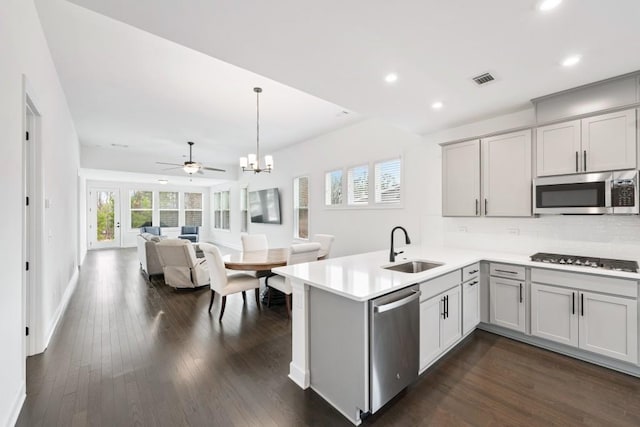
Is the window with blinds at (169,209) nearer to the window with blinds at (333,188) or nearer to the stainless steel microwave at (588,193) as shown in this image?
the window with blinds at (333,188)

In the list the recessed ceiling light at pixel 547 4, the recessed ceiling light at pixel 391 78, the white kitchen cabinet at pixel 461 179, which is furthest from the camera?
the white kitchen cabinet at pixel 461 179

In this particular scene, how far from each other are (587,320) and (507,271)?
2.24ft

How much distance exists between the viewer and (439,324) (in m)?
2.35

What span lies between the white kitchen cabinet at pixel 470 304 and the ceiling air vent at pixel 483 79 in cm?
193

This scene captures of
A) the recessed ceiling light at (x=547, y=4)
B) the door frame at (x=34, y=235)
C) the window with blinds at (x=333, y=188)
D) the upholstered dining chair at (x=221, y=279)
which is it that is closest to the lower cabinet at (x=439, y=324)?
the recessed ceiling light at (x=547, y=4)

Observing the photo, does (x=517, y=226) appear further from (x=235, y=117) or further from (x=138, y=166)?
(x=138, y=166)

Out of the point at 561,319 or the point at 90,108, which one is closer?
the point at 561,319

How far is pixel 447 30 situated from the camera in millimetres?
1838

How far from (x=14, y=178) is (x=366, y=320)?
258 cm

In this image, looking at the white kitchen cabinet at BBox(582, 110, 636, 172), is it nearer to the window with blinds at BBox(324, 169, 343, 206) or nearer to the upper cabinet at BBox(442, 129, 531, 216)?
the upper cabinet at BBox(442, 129, 531, 216)

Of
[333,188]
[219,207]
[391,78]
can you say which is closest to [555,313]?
[391,78]

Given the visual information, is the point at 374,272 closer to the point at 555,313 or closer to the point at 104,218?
the point at 555,313

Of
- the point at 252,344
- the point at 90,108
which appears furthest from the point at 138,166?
the point at 252,344

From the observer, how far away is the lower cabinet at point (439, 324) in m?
2.17
